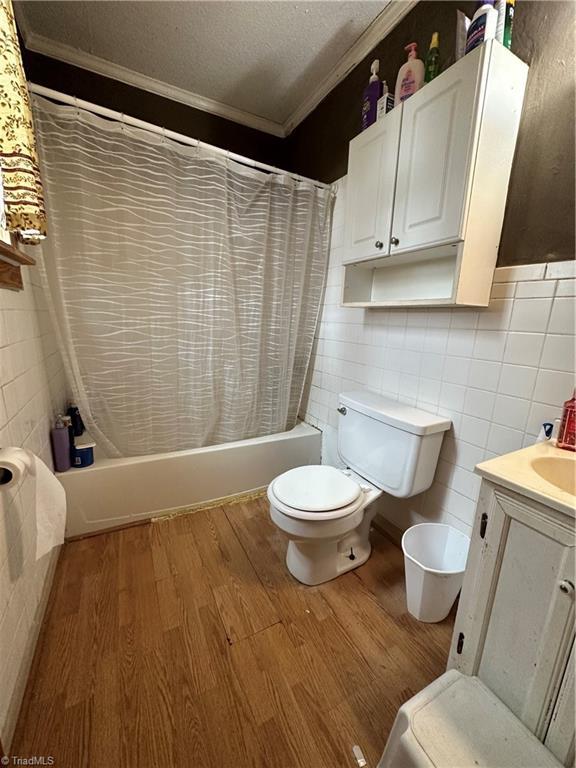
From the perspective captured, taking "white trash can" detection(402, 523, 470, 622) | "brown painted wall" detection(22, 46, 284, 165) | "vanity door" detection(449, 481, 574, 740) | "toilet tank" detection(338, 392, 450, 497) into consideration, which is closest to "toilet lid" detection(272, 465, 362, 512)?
"toilet tank" detection(338, 392, 450, 497)

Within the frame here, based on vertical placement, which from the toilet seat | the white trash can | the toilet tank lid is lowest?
the white trash can

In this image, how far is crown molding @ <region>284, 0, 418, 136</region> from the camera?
1337mm

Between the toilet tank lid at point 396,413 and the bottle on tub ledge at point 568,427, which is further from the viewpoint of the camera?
the toilet tank lid at point 396,413

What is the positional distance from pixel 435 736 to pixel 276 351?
1677mm

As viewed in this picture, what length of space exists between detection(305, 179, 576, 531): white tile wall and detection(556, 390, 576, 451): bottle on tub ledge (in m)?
0.07

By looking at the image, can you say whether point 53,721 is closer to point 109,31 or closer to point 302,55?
point 109,31

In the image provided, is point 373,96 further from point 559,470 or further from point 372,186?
point 559,470

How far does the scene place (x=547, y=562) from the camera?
67 centimetres

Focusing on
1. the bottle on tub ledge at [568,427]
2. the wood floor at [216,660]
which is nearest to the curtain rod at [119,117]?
the bottle on tub ledge at [568,427]

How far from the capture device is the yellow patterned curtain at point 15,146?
756 millimetres

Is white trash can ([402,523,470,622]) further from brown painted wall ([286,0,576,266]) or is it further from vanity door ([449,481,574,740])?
brown painted wall ([286,0,576,266])

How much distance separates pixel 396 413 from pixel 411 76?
1315 millimetres

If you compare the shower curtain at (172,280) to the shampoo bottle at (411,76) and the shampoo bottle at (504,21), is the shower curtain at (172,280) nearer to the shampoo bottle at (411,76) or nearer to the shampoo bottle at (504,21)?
the shampoo bottle at (411,76)

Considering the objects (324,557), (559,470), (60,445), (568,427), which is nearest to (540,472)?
(559,470)
